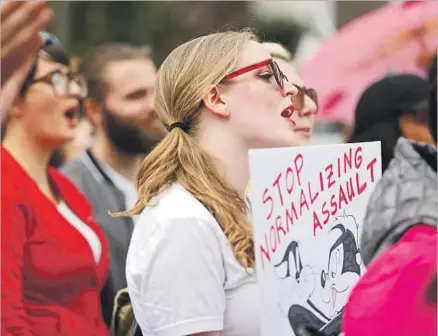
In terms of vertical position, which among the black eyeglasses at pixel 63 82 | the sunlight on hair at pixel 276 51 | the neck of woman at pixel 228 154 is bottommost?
the neck of woman at pixel 228 154

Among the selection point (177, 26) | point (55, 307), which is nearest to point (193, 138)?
point (55, 307)

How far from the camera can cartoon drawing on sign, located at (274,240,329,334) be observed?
1.78m

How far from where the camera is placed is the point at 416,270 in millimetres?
1412

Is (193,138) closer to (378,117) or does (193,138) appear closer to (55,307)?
(55,307)

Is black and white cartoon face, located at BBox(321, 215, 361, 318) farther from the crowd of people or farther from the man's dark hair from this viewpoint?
the man's dark hair

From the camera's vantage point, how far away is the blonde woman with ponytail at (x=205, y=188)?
179 cm

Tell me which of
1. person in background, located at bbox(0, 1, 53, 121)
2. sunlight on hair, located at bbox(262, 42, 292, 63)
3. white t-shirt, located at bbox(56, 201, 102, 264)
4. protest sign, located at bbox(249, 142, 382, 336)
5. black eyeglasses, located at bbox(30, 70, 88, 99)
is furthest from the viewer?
black eyeglasses, located at bbox(30, 70, 88, 99)

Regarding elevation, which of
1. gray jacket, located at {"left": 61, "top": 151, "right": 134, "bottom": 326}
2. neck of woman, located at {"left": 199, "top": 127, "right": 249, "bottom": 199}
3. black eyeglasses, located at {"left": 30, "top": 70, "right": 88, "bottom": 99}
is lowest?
gray jacket, located at {"left": 61, "top": 151, "right": 134, "bottom": 326}

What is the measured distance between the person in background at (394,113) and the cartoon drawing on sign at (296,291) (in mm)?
1149

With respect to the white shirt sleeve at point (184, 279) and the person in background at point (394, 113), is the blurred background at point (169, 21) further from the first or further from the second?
the white shirt sleeve at point (184, 279)

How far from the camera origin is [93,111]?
11.6 feet

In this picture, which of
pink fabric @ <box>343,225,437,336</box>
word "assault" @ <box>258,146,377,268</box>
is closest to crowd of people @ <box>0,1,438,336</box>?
pink fabric @ <box>343,225,437,336</box>

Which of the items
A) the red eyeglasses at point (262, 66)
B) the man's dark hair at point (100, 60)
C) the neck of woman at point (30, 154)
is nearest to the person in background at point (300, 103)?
the red eyeglasses at point (262, 66)

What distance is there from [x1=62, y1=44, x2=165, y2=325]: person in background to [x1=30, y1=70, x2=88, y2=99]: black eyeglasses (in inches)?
15.4
